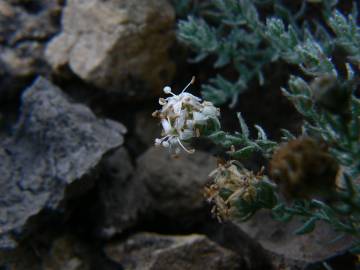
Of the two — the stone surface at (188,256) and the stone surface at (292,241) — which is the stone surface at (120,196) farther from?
the stone surface at (292,241)

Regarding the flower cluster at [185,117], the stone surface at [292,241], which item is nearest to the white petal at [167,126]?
the flower cluster at [185,117]

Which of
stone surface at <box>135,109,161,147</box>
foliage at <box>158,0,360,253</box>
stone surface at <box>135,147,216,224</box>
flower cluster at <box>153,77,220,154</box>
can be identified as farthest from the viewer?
stone surface at <box>135,109,161,147</box>

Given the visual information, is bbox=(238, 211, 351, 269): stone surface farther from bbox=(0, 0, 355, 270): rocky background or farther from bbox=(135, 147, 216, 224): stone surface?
bbox=(135, 147, 216, 224): stone surface

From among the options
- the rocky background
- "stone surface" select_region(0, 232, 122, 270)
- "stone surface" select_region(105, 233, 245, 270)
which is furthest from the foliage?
"stone surface" select_region(0, 232, 122, 270)

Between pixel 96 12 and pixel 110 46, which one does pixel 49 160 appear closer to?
pixel 110 46

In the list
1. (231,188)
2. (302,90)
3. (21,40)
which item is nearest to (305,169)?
(302,90)

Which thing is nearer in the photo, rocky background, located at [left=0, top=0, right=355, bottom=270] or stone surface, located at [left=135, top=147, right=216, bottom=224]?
rocky background, located at [left=0, top=0, right=355, bottom=270]

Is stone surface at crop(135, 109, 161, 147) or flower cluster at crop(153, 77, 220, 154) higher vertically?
flower cluster at crop(153, 77, 220, 154)

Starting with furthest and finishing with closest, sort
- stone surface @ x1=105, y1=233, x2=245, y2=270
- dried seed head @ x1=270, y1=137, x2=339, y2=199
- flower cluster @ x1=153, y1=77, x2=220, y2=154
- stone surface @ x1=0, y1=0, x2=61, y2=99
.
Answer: stone surface @ x1=0, y1=0, x2=61, y2=99 → stone surface @ x1=105, y1=233, x2=245, y2=270 → flower cluster @ x1=153, y1=77, x2=220, y2=154 → dried seed head @ x1=270, y1=137, x2=339, y2=199

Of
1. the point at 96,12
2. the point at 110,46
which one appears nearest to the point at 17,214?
the point at 110,46
